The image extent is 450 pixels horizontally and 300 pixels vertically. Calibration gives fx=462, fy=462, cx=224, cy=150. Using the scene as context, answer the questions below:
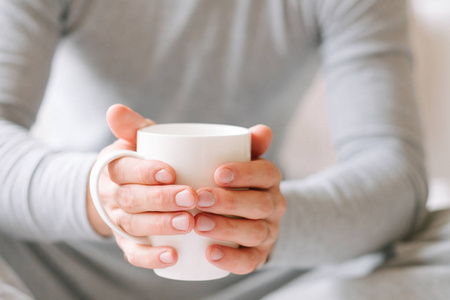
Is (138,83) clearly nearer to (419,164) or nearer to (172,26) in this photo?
(172,26)

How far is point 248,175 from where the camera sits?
0.48 metres

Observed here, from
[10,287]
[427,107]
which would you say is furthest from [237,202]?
[427,107]

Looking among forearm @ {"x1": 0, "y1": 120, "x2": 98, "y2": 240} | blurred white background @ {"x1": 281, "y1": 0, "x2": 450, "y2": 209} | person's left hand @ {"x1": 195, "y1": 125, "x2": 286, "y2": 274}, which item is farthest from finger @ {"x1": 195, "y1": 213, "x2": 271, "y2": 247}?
blurred white background @ {"x1": 281, "y1": 0, "x2": 450, "y2": 209}

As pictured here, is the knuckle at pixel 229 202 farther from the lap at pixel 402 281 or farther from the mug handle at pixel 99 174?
the lap at pixel 402 281

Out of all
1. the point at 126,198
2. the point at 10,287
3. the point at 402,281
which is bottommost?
the point at 402,281

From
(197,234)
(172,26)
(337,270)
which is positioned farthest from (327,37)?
(197,234)

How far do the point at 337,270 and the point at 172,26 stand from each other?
1.77 feet

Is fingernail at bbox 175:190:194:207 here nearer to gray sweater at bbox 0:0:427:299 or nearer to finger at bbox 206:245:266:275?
finger at bbox 206:245:266:275

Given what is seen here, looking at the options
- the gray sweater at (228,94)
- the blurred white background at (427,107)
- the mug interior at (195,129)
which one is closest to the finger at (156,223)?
the mug interior at (195,129)

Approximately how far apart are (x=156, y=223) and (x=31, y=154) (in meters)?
0.28

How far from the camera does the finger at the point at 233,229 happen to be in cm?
47

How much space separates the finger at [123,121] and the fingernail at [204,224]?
0.15 metres

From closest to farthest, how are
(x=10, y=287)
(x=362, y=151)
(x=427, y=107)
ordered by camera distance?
(x=10, y=287), (x=362, y=151), (x=427, y=107)

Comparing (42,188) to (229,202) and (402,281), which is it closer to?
(229,202)
